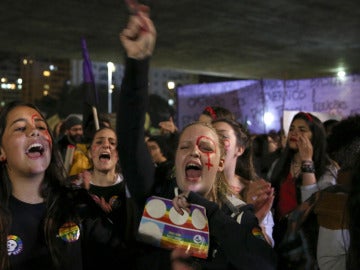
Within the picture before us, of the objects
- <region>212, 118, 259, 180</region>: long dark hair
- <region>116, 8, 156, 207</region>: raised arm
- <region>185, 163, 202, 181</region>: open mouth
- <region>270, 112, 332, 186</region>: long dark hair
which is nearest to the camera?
<region>116, 8, 156, 207</region>: raised arm

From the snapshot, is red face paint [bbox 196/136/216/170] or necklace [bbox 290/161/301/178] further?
necklace [bbox 290/161/301/178]

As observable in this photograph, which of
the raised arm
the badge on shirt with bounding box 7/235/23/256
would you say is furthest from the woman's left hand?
the badge on shirt with bounding box 7/235/23/256

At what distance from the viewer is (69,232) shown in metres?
2.64

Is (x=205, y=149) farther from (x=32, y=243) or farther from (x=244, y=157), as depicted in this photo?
(x=244, y=157)

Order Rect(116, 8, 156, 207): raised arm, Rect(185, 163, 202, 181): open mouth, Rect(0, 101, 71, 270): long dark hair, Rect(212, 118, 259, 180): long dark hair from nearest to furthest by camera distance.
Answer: Rect(116, 8, 156, 207): raised arm
Rect(0, 101, 71, 270): long dark hair
Rect(185, 163, 202, 181): open mouth
Rect(212, 118, 259, 180): long dark hair

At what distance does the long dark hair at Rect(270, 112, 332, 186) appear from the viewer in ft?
14.4

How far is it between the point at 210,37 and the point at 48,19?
16.2 ft

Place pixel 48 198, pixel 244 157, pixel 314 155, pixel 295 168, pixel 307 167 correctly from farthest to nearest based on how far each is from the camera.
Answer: pixel 295 168
pixel 314 155
pixel 244 157
pixel 307 167
pixel 48 198

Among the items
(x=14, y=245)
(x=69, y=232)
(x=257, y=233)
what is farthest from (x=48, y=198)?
(x=257, y=233)

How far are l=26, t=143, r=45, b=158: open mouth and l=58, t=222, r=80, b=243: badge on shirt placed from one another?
386 millimetres

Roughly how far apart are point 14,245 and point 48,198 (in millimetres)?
322

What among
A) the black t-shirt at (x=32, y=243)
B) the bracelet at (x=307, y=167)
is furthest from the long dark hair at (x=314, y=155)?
the black t-shirt at (x=32, y=243)

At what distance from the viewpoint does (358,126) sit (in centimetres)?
296

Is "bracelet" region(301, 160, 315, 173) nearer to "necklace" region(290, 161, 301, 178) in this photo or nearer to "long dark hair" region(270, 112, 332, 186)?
"long dark hair" region(270, 112, 332, 186)
